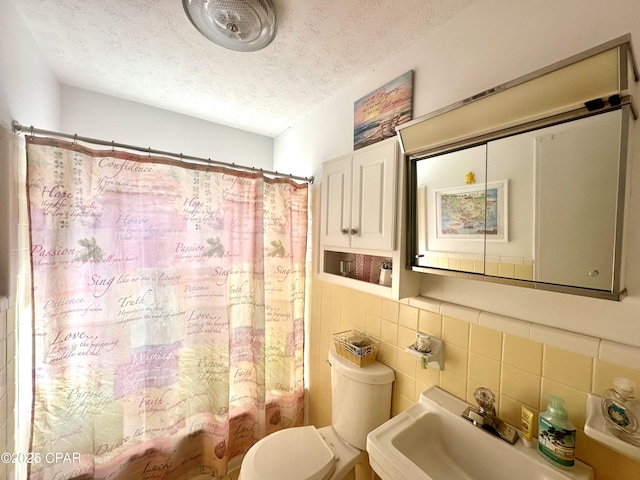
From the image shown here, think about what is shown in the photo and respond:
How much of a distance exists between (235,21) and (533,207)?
4.32 feet

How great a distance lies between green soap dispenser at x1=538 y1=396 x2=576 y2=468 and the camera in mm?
709

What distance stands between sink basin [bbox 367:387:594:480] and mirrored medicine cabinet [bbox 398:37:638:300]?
53cm

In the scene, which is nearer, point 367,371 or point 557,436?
point 557,436

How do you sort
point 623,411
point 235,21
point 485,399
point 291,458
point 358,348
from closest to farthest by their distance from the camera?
point 623,411 < point 485,399 < point 235,21 < point 291,458 < point 358,348

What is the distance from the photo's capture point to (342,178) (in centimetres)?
135

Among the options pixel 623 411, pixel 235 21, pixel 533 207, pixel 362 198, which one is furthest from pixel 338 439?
pixel 235 21

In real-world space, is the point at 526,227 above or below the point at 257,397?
above

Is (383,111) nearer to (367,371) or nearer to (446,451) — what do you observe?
(367,371)

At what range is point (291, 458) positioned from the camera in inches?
45.6

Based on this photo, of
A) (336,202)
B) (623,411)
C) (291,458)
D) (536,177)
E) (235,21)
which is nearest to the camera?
(623,411)

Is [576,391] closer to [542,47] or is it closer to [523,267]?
[523,267]

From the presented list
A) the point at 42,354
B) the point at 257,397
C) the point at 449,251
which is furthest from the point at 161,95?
the point at 257,397

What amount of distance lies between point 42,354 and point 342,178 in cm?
162

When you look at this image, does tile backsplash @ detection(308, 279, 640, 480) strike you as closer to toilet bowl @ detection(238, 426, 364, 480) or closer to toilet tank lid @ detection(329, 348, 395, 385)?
toilet tank lid @ detection(329, 348, 395, 385)
